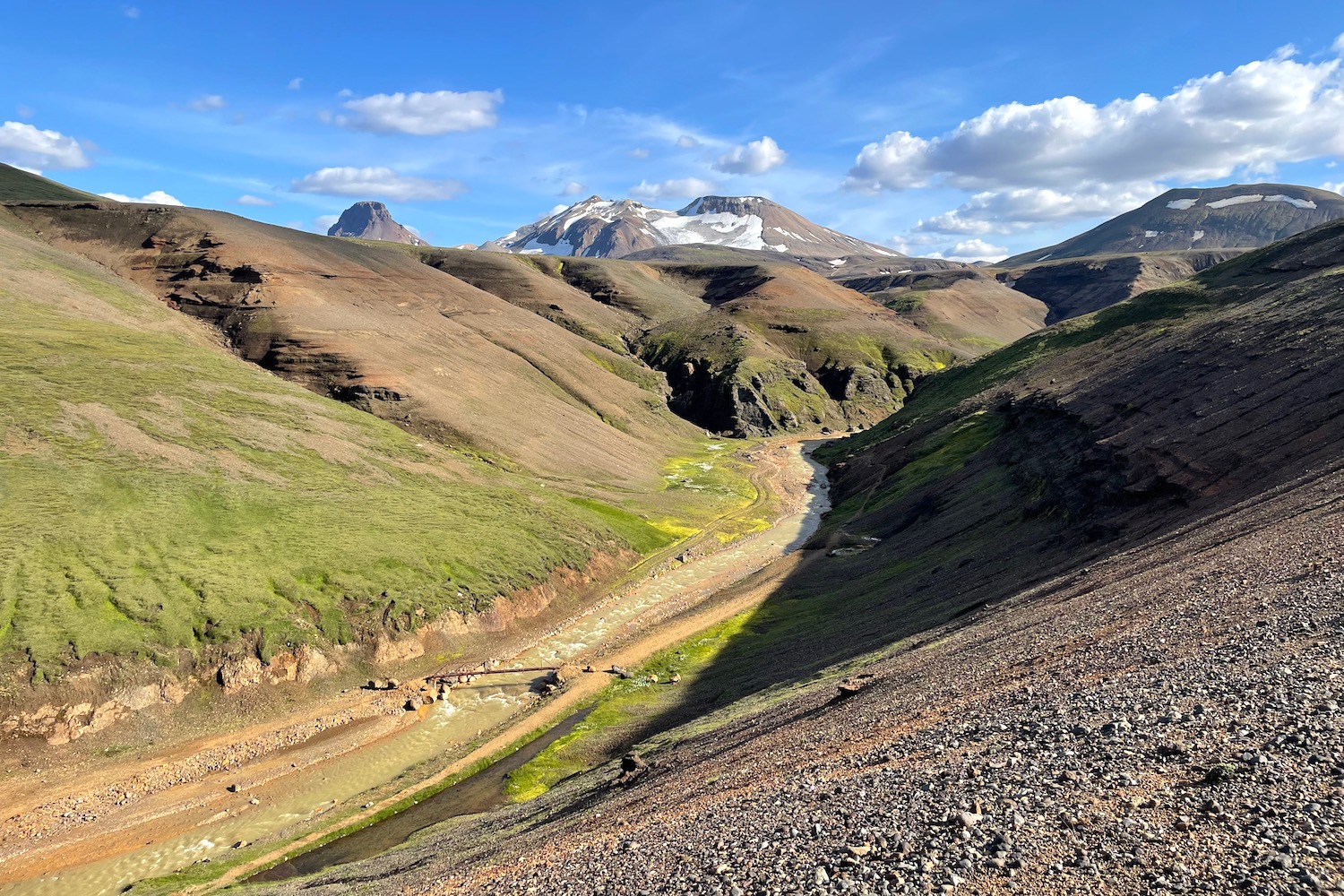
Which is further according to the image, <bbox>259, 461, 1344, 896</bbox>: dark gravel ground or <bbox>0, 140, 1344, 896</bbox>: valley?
<bbox>0, 140, 1344, 896</bbox>: valley

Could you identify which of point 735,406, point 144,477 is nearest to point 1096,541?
point 144,477

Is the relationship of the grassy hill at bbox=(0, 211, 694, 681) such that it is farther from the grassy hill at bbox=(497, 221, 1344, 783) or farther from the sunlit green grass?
the grassy hill at bbox=(497, 221, 1344, 783)

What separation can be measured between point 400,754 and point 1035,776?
4160 cm

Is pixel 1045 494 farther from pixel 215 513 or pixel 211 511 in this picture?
pixel 211 511

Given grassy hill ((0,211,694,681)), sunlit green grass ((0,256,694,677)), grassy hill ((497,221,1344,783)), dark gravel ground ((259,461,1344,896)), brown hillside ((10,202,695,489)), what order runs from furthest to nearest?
brown hillside ((10,202,695,489)) → sunlit green grass ((0,256,694,677)) → grassy hill ((0,211,694,681)) → grassy hill ((497,221,1344,783)) → dark gravel ground ((259,461,1344,896))

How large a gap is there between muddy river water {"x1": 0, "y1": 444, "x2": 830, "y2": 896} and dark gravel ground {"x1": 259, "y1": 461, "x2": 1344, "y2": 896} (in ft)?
35.2

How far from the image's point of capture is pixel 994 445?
88625 millimetres

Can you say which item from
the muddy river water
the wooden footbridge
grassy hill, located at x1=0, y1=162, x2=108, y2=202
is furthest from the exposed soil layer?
grassy hill, located at x1=0, y1=162, x2=108, y2=202

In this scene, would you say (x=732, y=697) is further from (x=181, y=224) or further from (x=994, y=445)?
(x=181, y=224)

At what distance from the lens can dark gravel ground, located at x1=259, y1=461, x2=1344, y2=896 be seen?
15609 millimetres

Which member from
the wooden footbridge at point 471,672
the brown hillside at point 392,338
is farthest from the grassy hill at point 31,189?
the wooden footbridge at point 471,672

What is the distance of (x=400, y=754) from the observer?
4853 cm

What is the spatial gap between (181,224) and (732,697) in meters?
161

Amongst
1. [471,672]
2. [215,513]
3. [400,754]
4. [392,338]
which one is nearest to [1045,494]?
[471,672]
